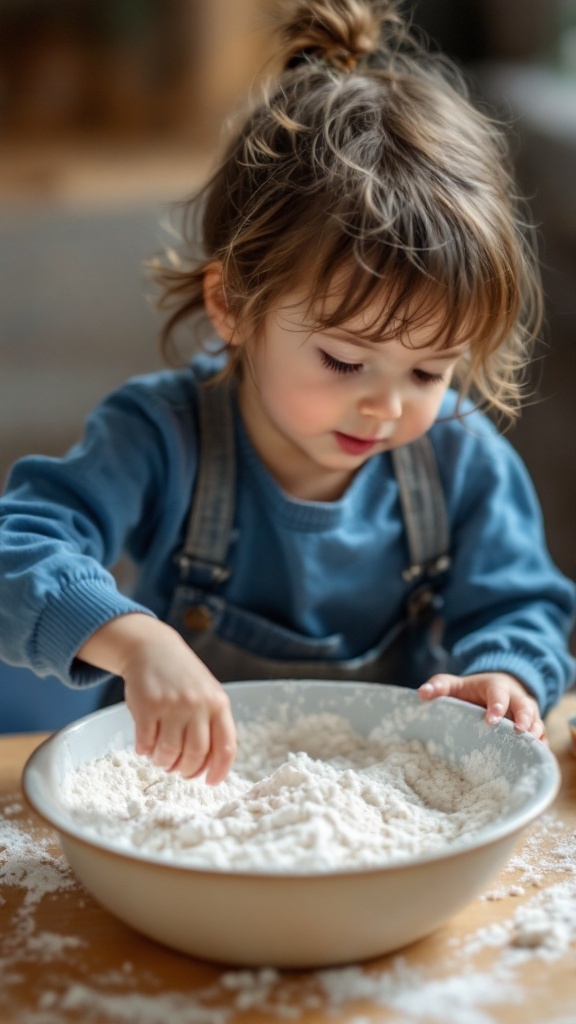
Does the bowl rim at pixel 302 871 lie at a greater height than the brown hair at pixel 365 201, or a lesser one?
lesser

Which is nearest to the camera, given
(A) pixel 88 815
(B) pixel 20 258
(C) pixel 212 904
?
(C) pixel 212 904

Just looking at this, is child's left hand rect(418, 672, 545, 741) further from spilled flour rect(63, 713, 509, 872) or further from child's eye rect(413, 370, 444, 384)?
child's eye rect(413, 370, 444, 384)

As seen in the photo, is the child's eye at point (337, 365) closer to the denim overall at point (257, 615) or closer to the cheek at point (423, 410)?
the cheek at point (423, 410)

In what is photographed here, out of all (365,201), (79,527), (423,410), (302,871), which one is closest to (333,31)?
(365,201)

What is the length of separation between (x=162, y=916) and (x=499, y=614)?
1.84ft

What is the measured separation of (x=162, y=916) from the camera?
628 millimetres

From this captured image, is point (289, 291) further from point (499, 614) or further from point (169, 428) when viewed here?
point (499, 614)

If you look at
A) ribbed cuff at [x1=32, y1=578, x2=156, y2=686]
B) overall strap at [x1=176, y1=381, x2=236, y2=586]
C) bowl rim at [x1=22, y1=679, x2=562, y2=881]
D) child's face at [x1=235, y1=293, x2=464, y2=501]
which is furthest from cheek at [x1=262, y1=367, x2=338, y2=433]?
bowl rim at [x1=22, y1=679, x2=562, y2=881]

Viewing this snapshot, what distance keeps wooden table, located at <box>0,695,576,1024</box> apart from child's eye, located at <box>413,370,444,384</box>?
407 millimetres

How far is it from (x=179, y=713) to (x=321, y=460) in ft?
1.17

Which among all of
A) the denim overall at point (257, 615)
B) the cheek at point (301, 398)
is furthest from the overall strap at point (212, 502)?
the cheek at point (301, 398)

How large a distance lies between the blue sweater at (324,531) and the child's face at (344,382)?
4.2 inches

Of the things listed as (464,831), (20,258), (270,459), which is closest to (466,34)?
(20,258)

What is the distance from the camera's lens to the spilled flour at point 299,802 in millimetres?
666
